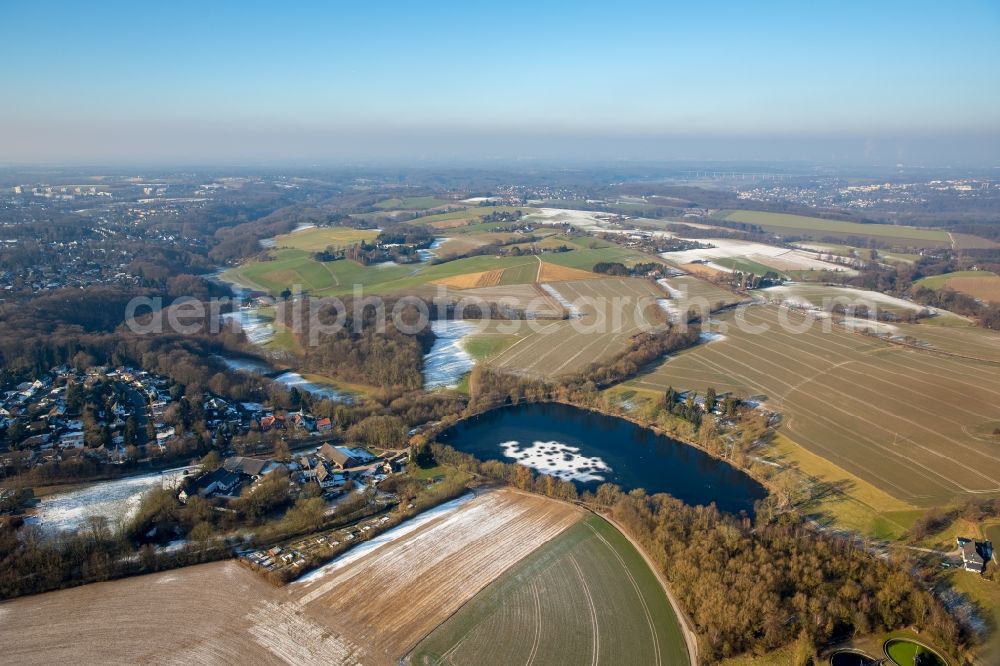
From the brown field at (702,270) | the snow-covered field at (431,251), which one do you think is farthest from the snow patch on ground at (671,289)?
the snow-covered field at (431,251)

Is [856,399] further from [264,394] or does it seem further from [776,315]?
[264,394]

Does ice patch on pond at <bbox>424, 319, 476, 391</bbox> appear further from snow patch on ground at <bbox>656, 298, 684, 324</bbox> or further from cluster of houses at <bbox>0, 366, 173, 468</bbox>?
snow patch on ground at <bbox>656, 298, 684, 324</bbox>

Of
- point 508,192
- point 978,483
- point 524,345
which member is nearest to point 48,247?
point 524,345

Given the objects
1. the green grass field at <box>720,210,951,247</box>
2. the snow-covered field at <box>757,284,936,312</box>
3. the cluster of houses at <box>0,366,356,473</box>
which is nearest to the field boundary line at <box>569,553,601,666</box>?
the cluster of houses at <box>0,366,356,473</box>

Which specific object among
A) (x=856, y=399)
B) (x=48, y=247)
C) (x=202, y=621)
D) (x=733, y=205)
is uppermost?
(x=733, y=205)

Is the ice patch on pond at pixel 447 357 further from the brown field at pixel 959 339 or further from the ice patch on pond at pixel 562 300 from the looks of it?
the brown field at pixel 959 339

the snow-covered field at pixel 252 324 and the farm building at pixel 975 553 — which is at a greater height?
the snow-covered field at pixel 252 324
